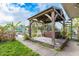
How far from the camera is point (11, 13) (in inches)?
93.2

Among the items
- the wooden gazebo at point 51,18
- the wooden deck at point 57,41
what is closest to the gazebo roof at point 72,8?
the wooden gazebo at point 51,18

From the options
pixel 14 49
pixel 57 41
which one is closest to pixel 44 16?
pixel 57 41

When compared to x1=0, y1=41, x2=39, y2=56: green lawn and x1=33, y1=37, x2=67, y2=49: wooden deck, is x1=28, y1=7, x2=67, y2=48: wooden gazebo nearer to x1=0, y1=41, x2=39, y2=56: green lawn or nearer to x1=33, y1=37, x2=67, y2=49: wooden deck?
x1=33, y1=37, x2=67, y2=49: wooden deck

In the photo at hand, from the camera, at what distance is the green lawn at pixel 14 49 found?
235 cm

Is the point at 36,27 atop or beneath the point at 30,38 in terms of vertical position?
atop

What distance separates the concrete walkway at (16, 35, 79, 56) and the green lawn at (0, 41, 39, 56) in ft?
Answer: 0.21

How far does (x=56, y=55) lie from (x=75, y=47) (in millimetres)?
317

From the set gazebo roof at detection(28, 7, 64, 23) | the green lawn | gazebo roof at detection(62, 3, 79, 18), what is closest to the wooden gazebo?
gazebo roof at detection(28, 7, 64, 23)

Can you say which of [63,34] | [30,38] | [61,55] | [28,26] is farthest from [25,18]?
[61,55]

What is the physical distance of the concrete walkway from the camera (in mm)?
2320

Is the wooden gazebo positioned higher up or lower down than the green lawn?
higher up

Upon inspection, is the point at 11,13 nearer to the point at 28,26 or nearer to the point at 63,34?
the point at 28,26

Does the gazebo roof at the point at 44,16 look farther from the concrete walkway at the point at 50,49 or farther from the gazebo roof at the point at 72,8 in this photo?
the concrete walkway at the point at 50,49

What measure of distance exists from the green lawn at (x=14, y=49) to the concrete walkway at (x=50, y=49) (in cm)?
6
